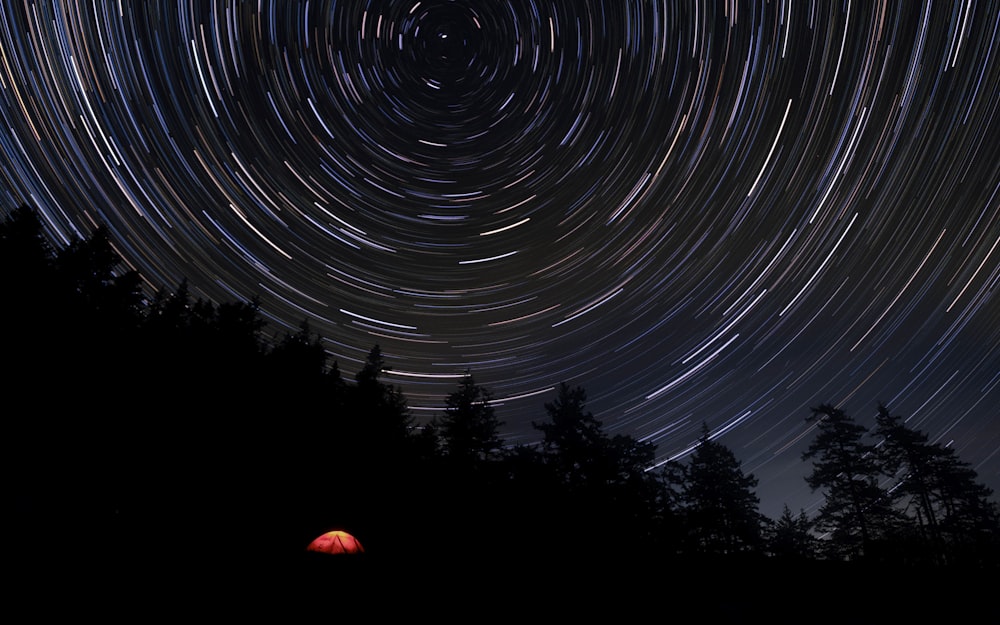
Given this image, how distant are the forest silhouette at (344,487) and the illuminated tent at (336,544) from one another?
0.75 feet

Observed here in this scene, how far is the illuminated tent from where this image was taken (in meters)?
10.8

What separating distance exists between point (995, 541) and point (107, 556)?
152ft

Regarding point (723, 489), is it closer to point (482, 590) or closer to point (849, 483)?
point (849, 483)

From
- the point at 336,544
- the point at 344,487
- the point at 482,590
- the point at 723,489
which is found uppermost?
the point at 723,489

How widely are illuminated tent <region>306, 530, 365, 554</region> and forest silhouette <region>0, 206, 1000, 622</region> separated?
0.75 feet

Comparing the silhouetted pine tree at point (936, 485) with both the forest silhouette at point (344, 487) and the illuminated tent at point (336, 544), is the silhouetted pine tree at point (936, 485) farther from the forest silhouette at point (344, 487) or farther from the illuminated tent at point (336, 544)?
the illuminated tent at point (336, 544)

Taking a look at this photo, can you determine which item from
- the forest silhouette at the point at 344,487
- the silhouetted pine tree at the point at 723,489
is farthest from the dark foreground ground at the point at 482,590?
the silhouetted pine tree at the point at 723,489

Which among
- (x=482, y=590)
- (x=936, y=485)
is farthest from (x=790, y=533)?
(x=482, y=590)

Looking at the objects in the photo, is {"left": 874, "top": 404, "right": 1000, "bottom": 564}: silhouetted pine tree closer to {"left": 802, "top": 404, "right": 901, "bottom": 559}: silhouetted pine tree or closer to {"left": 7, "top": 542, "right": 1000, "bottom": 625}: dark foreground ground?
{"left": 802, "top": 404, "right": 901, "bottom": 559}: silhouetted pine tree

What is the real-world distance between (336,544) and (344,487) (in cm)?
731

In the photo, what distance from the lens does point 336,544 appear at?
10.9 metres

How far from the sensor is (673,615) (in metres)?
10.0

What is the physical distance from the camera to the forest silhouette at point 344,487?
420 inches

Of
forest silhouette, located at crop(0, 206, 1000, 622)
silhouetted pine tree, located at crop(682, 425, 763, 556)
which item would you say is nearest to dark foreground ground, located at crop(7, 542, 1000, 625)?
forest silhouette, located at crop(0, 206, 1000, 622)
